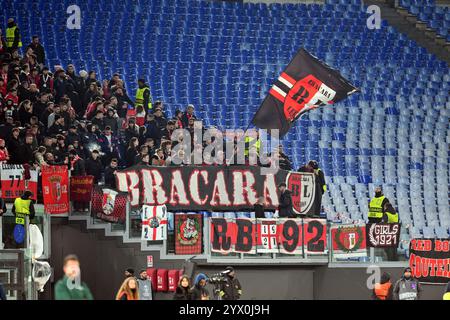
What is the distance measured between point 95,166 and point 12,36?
6898mm

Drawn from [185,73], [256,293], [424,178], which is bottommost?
[256,293]

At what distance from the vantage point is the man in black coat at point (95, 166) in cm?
2395

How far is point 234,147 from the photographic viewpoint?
2538 centimetres

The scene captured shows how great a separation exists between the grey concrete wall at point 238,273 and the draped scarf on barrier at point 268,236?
387 mm

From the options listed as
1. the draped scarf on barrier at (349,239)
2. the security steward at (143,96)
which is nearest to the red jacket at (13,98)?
the security steward at (143,96)

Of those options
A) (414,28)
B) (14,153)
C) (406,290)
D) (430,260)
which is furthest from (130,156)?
(414,28)

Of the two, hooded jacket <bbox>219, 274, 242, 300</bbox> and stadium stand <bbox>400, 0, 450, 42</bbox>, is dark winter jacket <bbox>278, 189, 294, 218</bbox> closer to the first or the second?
hooded jacket <bbox>219, 274, 242, 300</bbox>

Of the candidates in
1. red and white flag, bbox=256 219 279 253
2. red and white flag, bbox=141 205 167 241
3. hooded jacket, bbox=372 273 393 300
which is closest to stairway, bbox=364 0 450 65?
red and white flag, bbox=256 219 279 253

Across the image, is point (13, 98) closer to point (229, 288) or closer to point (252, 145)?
point (252, 145)

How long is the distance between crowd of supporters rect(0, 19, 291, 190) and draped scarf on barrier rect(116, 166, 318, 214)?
1.14 feet

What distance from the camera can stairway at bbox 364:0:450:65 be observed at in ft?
114

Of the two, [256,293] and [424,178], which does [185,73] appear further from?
[256,293]

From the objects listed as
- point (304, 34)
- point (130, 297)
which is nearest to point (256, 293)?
point (130, 297)
